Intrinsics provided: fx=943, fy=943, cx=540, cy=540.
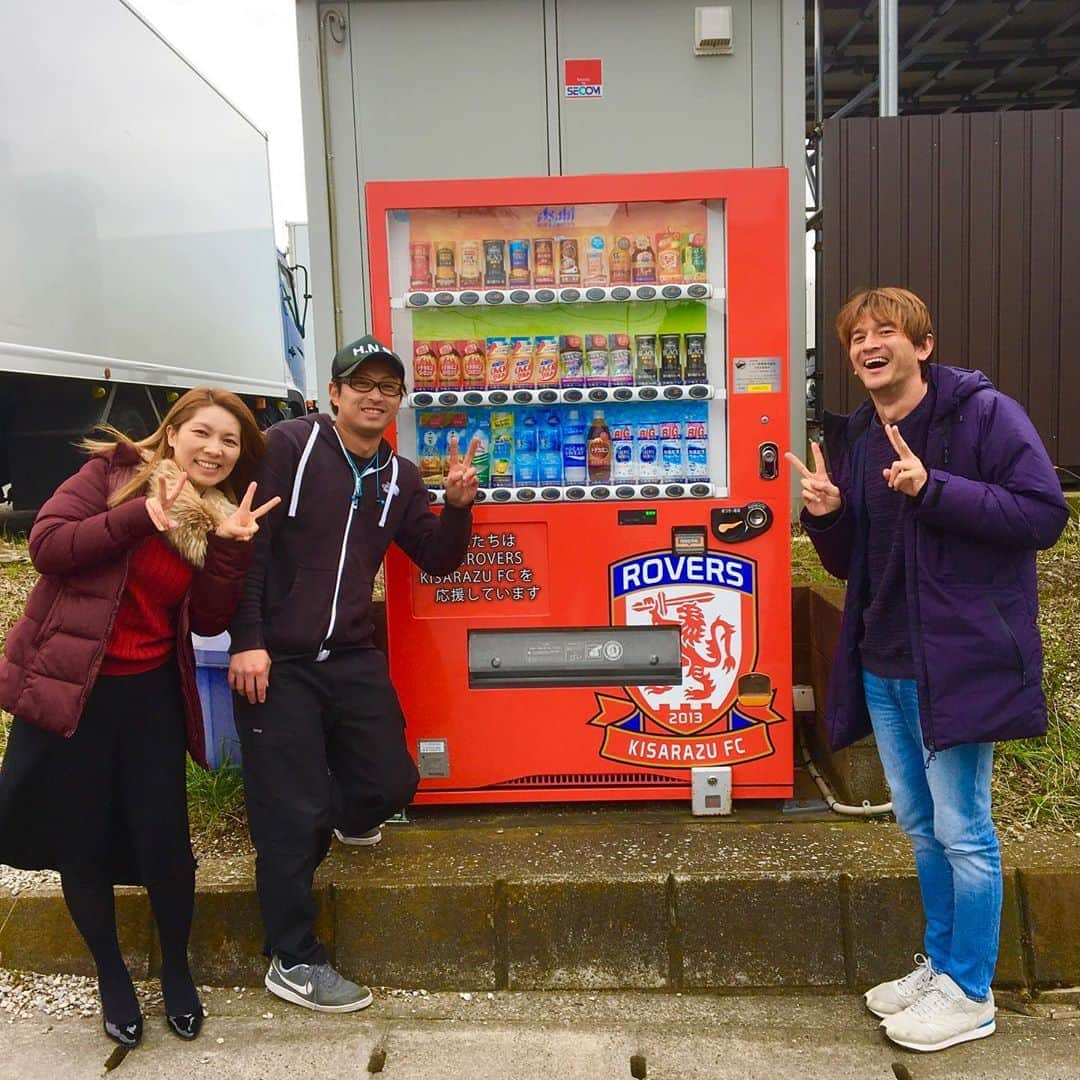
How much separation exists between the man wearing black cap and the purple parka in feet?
4.24

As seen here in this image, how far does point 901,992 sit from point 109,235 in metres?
5.64

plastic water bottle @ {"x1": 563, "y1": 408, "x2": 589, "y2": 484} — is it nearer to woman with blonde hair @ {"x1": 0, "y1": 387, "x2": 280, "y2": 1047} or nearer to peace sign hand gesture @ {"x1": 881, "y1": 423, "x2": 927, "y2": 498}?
woman with blonde hair @ {"x1": 0, "y1": 387, "x2": 280, "y2": 1047}

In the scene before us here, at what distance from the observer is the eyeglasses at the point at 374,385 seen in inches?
104

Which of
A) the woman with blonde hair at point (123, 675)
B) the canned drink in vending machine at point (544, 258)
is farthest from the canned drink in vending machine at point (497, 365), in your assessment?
the woman with blonde hair at point (123, 675)

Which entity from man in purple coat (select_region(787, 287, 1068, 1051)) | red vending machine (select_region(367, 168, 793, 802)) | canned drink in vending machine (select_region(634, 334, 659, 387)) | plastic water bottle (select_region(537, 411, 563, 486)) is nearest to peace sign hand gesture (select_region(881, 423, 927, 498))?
man in purple coat (select_region(787, 287, 1068, 1051))

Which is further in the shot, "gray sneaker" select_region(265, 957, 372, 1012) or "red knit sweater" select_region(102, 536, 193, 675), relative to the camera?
"gray sneaker" select_region(265, 957, 372, 1012)

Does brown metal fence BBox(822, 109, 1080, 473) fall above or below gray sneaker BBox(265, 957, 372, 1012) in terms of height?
above

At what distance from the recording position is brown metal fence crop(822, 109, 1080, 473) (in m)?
5.43

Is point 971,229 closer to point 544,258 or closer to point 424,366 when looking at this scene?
point 544,258

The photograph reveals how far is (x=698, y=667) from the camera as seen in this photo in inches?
123

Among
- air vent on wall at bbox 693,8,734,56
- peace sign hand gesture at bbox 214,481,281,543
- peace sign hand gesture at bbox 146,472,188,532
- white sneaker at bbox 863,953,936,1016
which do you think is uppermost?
air vent on wall at bbox 693,8,734,56

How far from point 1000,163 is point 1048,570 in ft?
8.58

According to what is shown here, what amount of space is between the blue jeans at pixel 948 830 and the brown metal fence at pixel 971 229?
342 centimetres

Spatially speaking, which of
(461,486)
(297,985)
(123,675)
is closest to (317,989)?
(297,985)
